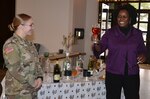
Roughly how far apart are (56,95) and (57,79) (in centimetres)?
17

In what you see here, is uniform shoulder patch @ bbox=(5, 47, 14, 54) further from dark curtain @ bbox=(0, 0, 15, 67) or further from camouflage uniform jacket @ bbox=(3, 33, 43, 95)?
dark curtain @ bbox=(0, 0, 15, 67)

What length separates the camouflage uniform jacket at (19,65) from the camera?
244 cm

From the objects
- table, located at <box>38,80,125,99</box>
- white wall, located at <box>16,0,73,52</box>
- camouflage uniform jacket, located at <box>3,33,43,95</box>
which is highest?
white wall, located at <box>16,0,73,52</box>

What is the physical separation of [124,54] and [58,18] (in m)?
3.08

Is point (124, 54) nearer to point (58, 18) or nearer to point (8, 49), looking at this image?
point (8, 49)

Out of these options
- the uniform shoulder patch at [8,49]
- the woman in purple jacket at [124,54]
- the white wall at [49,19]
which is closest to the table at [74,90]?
the woman in purple jacket at [124,54]

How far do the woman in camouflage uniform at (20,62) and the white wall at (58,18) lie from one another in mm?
3121

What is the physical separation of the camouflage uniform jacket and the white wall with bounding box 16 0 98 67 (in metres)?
3.11

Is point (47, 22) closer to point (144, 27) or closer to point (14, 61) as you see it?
point (14, 61)

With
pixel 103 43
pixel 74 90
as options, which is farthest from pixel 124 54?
pixel 74 90

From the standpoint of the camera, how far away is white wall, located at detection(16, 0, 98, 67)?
19.0 ft

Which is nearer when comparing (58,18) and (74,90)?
(74,90)

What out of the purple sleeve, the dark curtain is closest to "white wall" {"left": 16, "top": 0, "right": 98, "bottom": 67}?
the dark curtain

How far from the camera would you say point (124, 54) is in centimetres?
305
